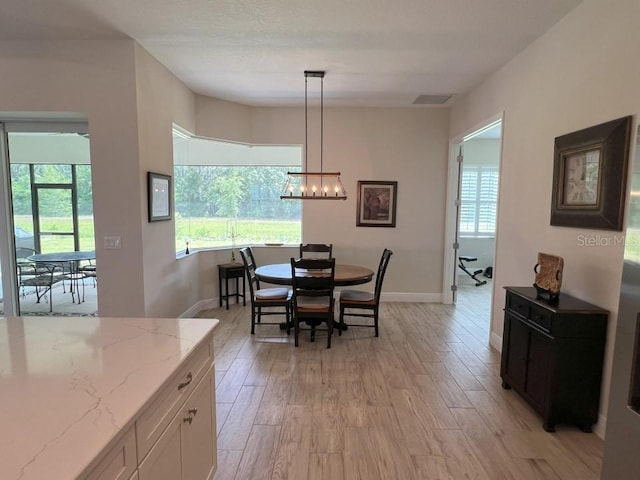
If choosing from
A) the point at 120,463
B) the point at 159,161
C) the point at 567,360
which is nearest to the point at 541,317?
the point at 567,360

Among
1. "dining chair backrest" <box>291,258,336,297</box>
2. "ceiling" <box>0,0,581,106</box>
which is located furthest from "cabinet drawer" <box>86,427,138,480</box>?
"ceiling" <box>0,0,581,106</box>

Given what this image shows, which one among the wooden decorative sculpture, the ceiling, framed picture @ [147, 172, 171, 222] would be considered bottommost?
the wooden decorative sculpture

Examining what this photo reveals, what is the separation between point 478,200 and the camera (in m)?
7.79

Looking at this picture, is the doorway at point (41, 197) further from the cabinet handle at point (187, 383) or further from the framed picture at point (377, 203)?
the framed picture at point (377, 203)

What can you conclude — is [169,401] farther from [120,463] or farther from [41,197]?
[41,197]

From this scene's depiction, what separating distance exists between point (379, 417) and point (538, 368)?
1.21m

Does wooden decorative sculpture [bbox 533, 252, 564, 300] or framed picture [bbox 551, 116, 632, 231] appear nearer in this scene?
framed picture [bbox 551, 116, 632, 231]

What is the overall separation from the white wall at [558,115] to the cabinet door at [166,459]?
265 centimetres

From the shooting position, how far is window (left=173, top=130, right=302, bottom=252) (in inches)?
211

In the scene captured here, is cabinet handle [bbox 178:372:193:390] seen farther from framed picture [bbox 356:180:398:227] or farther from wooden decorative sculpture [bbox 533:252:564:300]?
framed picture [bbox 356:180:398:227]

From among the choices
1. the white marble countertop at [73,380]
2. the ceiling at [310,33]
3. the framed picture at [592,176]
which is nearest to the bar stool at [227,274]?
the ceiling at [310,33]

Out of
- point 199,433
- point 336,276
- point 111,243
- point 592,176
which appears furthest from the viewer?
point 336,276

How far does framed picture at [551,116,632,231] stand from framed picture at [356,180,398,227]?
9.35ft

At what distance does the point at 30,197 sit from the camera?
3.91 metres
